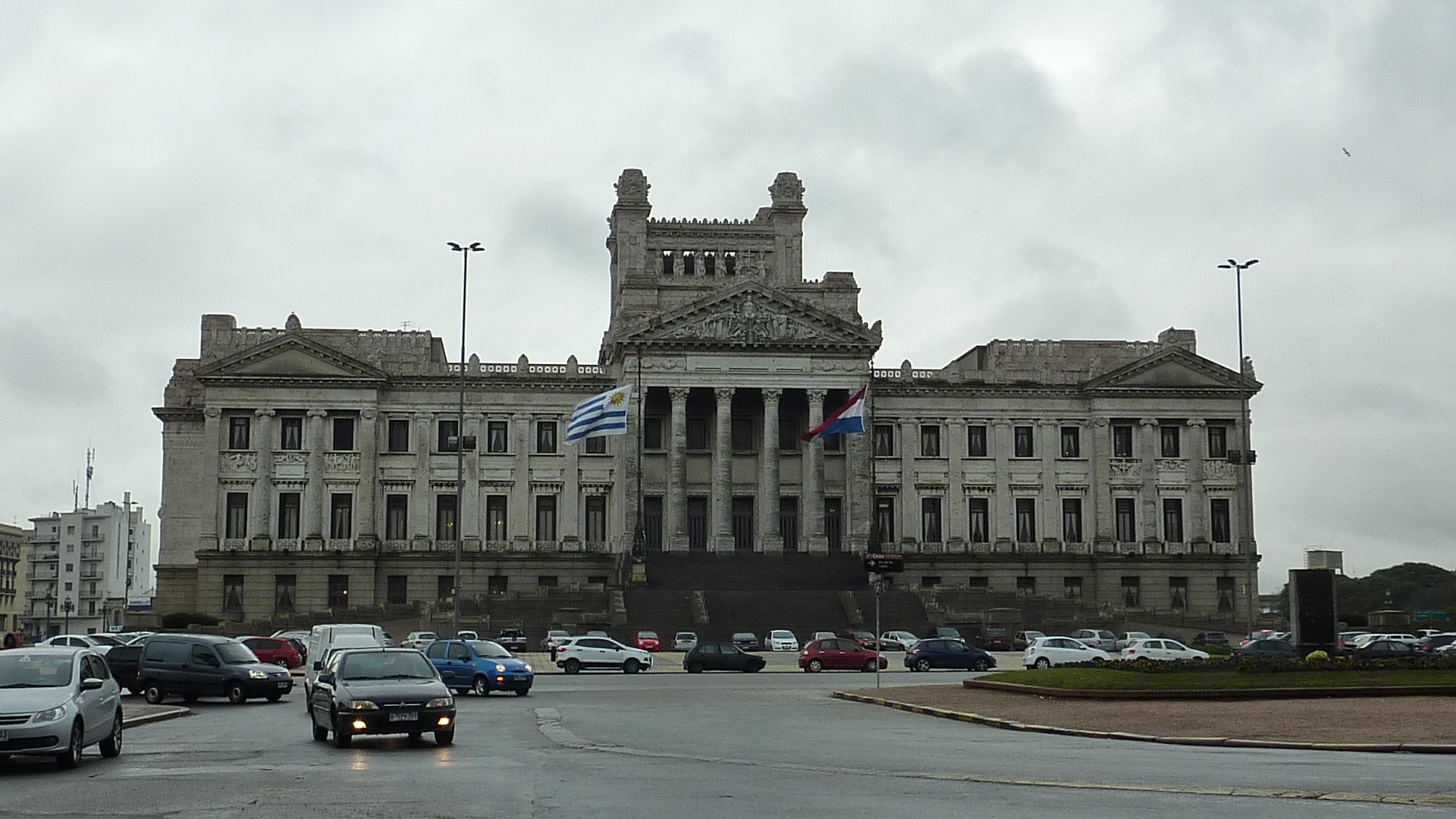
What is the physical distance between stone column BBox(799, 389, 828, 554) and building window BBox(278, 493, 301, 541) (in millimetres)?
27509

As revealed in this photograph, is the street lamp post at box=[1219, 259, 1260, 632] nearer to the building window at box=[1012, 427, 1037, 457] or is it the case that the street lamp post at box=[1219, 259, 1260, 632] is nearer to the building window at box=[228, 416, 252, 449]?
the building window at box=[1012, 427, 1037, 457]

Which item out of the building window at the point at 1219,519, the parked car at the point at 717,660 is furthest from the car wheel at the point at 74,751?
the building window at the point at 1219,519

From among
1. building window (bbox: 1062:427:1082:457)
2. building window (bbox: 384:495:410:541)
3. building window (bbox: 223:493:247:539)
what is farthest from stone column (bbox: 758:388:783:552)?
building window (bbox: 223:493:247:539)

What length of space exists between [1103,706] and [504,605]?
4938cm

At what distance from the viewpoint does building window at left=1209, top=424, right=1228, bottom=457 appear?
93.9 meters

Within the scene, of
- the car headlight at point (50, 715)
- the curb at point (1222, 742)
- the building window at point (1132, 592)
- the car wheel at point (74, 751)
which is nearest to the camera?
the car headlight at point (50, 715)

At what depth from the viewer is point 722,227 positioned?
100 metres

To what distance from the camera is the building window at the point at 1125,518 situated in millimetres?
93562

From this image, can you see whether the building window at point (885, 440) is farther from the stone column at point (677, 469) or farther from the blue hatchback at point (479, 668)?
the blue hatchback at point (479, 668)

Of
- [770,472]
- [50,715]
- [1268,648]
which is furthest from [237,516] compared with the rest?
[50,715]

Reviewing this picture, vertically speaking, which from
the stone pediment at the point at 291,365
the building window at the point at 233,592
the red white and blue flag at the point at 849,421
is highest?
the stone pediment at the point at 291,365

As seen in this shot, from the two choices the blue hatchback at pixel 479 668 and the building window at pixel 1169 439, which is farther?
the building window at pixel 1169 439

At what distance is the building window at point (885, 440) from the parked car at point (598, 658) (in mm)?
36613

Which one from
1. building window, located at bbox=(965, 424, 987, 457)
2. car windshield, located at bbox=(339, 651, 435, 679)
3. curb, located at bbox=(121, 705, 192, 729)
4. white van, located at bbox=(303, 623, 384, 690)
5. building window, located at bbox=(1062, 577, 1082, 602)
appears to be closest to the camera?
car windshield, located at bbox=(339, 651, 435, 679)
